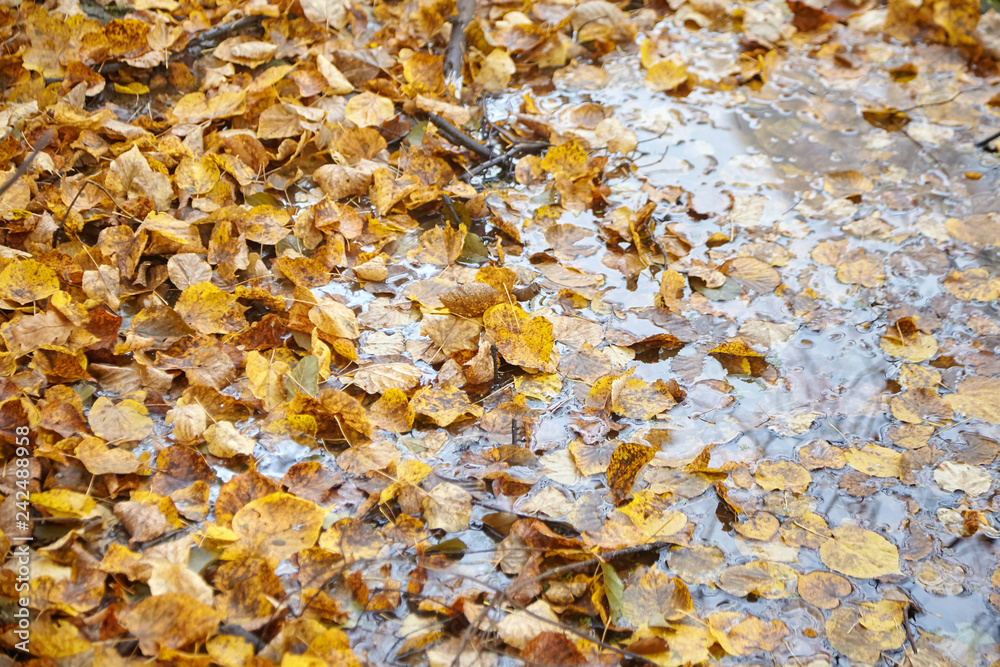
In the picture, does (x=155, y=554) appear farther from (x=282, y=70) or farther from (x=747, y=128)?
(x=747, y=128)

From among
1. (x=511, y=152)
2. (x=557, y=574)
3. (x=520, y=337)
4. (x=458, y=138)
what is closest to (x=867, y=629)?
A: (x=557, y=574)

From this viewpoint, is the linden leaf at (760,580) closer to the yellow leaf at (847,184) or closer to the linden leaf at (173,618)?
the linden leaf at (173,618)

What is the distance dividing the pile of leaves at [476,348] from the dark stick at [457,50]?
5 cm

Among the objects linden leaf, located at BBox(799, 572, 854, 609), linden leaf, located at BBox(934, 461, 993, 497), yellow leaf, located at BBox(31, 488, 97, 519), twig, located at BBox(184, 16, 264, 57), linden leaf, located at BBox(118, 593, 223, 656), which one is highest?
twig, located at BBox(184, 16, 264, 57)

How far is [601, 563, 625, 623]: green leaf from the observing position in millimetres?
1212

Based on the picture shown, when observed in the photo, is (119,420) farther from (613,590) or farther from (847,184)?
(847,184)

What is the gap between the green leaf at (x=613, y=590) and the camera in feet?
3.98

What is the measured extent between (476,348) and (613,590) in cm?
69

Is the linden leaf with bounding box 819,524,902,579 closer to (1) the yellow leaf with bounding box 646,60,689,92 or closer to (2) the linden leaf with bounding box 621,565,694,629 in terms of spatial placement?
(2) the linden leaf with bounding box 621,565,694,629

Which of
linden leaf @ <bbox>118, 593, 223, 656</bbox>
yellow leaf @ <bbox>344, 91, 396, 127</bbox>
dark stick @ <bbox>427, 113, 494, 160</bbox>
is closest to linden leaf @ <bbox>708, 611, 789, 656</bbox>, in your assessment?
linden leaf @ <bbox>118, 593, 223, 656</bbox>

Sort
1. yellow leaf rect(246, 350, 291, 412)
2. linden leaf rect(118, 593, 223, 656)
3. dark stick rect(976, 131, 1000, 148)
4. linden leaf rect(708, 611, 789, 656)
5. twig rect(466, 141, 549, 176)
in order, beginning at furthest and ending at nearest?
dark stick rect(976, 131, 1000, 148) → twig rect(466, 141, 549, 176) → yellow leaf rect(246, 350, 291, 412) → linden leaf rect(708, 611, 789, 656) → linden leaf rect(118, 593, 223, 656)

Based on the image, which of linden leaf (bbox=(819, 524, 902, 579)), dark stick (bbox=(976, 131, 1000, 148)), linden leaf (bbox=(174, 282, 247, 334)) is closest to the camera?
linden leaf (bbox=(819, 524, 902, 579))

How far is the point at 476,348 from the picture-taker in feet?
5.46

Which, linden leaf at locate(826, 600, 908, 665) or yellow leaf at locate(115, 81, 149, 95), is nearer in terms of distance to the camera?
linden leaf at locate(826, 600, 908, 665)
